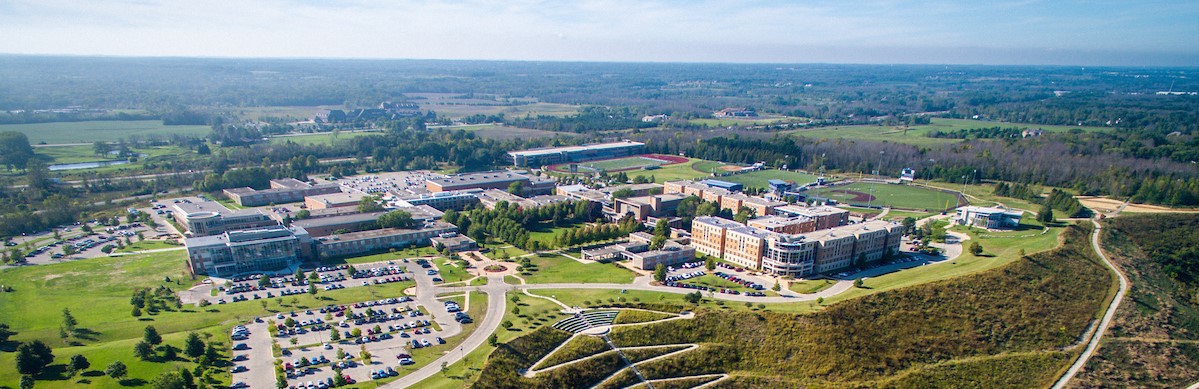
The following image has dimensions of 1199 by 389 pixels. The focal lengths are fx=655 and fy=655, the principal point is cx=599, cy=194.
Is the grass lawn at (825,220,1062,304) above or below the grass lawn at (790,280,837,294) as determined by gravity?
above

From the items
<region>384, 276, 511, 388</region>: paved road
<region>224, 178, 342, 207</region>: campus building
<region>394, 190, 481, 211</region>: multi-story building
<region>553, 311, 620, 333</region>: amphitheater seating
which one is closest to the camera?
<region>384, 276, 511, 388</region>: paved road

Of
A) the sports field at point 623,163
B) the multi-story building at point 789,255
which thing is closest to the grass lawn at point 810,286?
the multi-story building at point 789,255

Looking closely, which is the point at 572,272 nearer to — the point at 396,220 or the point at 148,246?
the point at 396,220

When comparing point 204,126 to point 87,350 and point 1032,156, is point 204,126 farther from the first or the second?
point 1032,156

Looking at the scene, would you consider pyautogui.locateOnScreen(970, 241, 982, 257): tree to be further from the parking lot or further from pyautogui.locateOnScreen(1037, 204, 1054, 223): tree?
the parking lot

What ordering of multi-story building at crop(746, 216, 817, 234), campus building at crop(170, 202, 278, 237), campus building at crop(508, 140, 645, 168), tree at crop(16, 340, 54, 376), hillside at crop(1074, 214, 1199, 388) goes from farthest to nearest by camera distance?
campus building at crop(508, 140, 645, 168)
campus building at crop(170, 202, 278, 237)
multi-story building at crop(746, 216, 817, 234)
hillside at crop(1074, 214, 1199, 388)
tree at crop(16, 340, 54, 376)

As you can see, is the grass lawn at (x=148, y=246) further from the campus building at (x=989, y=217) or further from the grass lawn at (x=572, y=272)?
the campus building at (x=989, y=217)

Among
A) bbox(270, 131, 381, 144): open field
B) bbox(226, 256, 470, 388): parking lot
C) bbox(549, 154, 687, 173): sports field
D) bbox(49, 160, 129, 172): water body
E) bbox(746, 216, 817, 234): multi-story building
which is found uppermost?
bbox(746, 216, 817, 234): multi-story building

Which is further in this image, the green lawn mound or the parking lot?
the green lawn mound

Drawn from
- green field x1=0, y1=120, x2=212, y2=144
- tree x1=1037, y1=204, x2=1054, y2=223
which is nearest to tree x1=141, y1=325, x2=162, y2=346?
tree x1=1037, y1=204, x2=1054, y2=223
